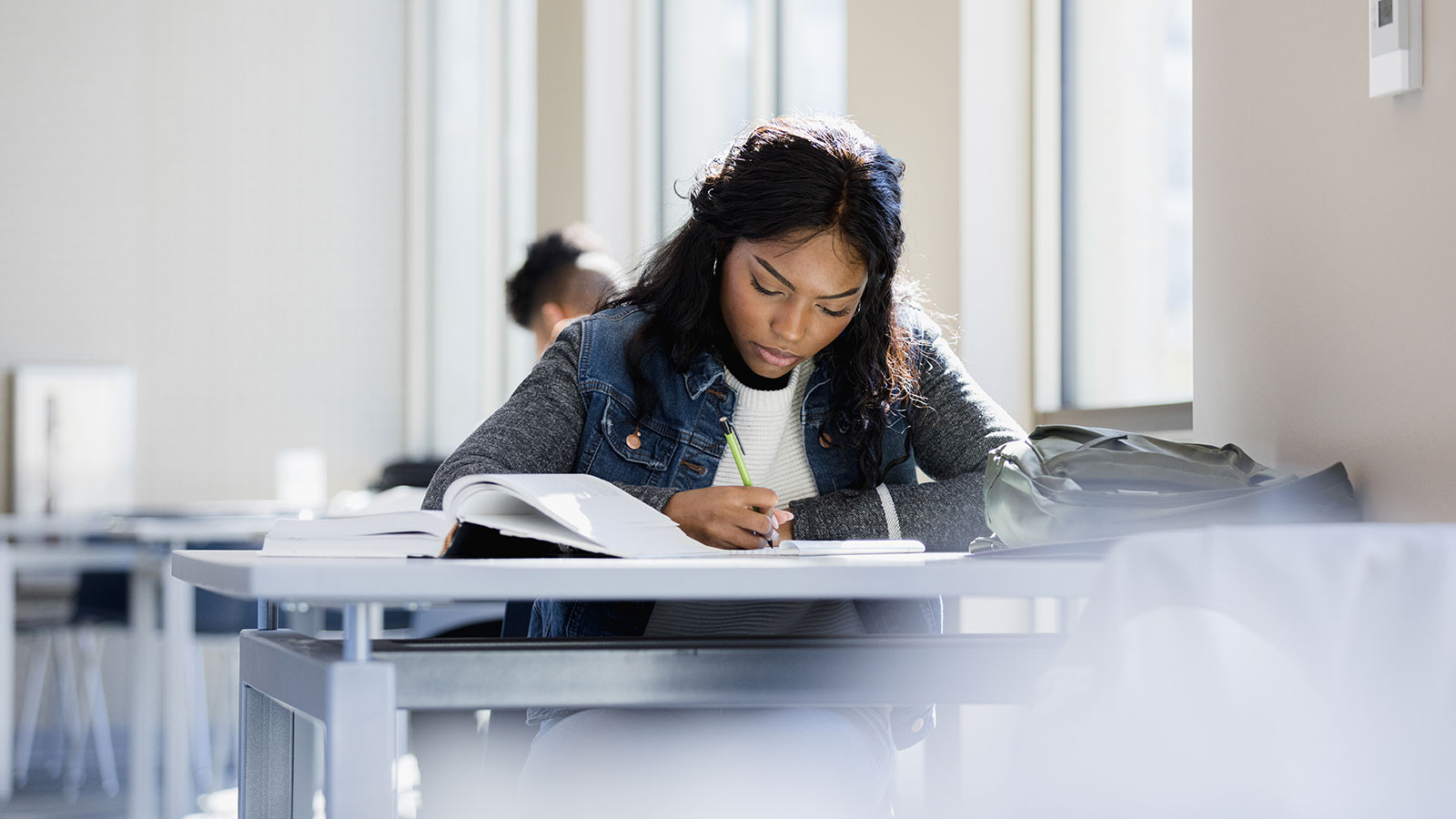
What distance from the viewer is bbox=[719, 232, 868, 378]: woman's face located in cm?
160

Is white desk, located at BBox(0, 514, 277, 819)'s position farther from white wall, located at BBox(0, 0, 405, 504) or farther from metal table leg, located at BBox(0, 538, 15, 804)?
white wall, located at BBox(0, 0, 405, 504)

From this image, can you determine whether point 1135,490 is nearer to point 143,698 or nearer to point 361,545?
point 361,545

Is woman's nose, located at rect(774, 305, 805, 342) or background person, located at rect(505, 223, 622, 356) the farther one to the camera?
background person, located at rect(505, 223, 622, 356)

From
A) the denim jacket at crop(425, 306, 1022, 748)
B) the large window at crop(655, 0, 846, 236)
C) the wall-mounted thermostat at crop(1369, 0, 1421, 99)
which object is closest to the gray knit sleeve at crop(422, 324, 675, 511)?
the denim jacket at crop(425, 306, 1022, 748)

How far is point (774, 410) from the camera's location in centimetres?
170

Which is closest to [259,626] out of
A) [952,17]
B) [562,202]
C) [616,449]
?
[616,449]

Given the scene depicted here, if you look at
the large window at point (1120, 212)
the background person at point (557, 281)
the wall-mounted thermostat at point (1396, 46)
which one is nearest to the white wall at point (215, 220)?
the background person at point (557, 281)

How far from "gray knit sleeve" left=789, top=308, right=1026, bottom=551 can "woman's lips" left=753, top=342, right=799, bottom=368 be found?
0.17m

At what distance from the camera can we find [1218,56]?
1.63 m

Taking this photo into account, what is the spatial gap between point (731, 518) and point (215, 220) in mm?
4624

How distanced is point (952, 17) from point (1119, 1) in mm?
340

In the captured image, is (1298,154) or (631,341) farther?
(631,341)

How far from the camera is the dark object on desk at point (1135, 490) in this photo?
3.77ft

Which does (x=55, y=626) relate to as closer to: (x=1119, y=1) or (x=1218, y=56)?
(x=1119, y=1)
